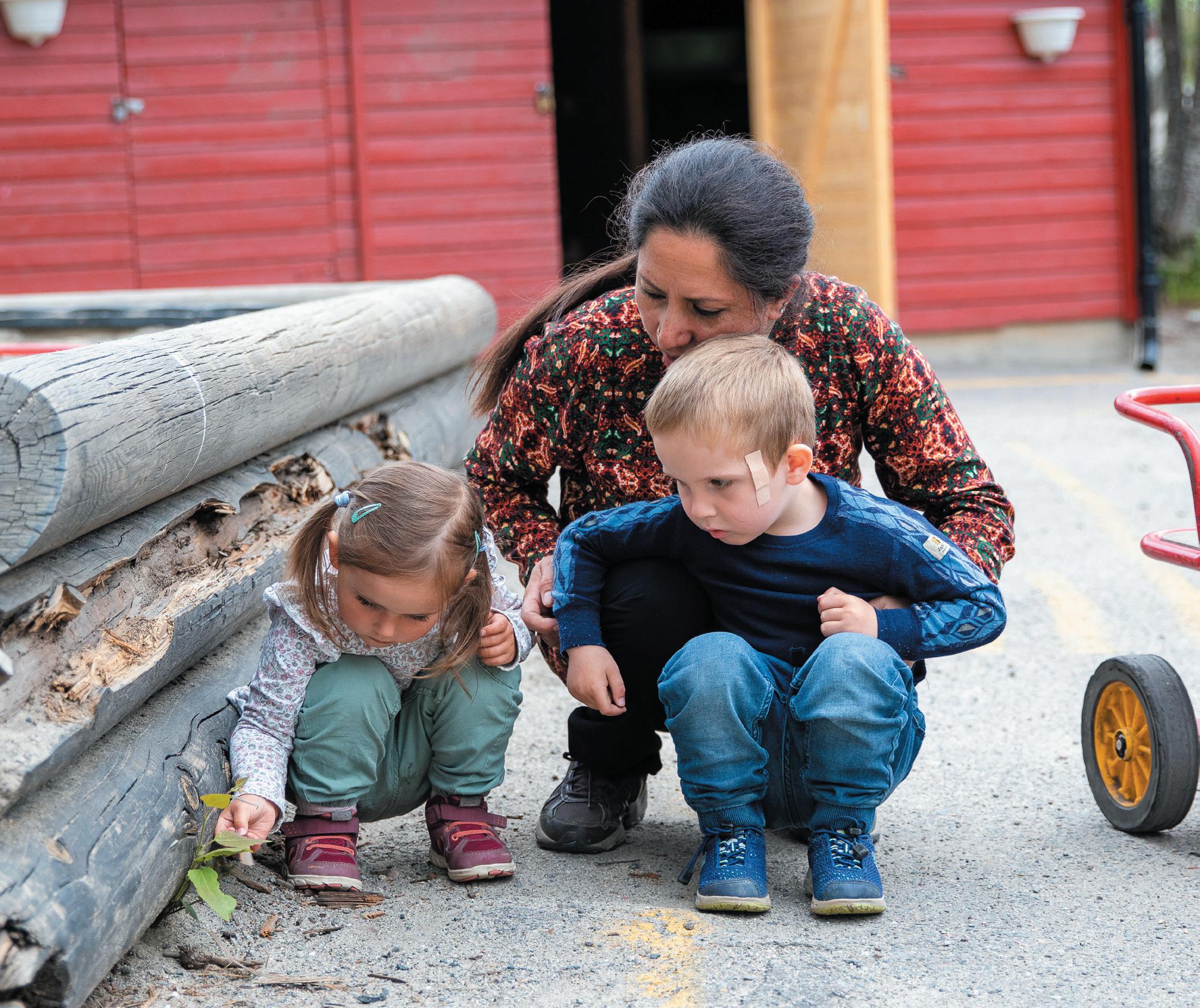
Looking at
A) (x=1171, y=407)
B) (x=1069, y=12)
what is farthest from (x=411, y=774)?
(x=1069, y=12)

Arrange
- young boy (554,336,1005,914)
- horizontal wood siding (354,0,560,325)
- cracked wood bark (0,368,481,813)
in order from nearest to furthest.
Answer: cracked wood bark (0,368,481,813), young boy (554,336,1005,914), horizontal wood siding (354,0,560,325)

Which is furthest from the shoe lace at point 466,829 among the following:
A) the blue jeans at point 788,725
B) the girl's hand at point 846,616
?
the girl's hand at point 846,616

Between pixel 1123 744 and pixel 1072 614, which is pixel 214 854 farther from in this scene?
pixel 1072 614

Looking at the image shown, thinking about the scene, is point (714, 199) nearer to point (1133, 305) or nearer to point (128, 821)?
point (128, 821)

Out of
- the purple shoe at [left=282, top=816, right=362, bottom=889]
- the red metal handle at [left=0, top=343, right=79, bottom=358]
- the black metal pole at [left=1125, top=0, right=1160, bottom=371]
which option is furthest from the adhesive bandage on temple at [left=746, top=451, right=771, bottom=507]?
the black metal pole at [left=1125, top=0, right=1160, bottom=371]

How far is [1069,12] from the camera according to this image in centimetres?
1021

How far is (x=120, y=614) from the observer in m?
2.31

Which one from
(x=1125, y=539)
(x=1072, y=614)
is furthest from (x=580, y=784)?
(x=1125, y=539)

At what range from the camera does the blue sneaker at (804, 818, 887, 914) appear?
93.2 inches

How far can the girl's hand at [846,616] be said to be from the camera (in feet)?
7.81

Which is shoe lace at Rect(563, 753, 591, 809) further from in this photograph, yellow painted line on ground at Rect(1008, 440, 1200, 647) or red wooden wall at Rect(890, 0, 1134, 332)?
red wooden wall at Rect(890, 0, 1134, 332)

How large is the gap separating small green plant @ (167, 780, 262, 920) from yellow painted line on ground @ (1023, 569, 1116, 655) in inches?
104

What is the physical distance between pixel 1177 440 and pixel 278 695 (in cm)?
174

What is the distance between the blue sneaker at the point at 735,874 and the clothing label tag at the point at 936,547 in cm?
55
